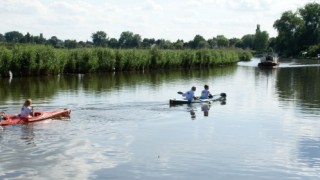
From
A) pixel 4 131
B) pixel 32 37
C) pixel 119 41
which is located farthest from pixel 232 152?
pixel 119 41

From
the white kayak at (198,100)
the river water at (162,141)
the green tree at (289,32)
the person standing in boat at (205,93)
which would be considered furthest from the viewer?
the green tree at (289,32)

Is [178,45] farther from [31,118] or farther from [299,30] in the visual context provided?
[31,118]

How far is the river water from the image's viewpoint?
58.2ft

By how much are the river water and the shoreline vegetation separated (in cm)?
2496

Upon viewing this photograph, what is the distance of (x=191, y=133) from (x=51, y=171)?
9285mm

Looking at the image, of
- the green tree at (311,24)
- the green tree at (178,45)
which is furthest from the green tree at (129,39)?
the green tree at (311,24)

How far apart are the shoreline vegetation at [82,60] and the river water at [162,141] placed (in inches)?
983

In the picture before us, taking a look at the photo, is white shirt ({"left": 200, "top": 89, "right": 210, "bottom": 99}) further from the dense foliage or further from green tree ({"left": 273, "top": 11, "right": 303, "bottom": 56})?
green tree ({"left": 273, "top": 11, "right": 303, "bottom": 56})

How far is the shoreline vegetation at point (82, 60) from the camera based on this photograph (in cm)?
6228

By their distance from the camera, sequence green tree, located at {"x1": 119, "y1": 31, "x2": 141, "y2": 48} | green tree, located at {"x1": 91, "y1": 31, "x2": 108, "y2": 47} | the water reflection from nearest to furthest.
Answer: the water reflection
green tree, located at {"x1": 119, "y1": 31, "x2": 141, "y2": 48}
green tree, located at {"x1": 91, "y1": 31, "x2": 108, "y2": 47}

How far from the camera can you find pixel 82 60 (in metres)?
72.7

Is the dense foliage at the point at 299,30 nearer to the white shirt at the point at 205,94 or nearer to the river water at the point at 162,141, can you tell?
the white shirt at the point at 205,94

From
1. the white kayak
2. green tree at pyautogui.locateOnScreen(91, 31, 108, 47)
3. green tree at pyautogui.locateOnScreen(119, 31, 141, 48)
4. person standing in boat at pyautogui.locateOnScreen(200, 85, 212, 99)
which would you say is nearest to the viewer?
the white kayak

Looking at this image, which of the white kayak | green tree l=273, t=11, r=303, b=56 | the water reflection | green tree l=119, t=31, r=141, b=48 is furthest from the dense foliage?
the water reflection
